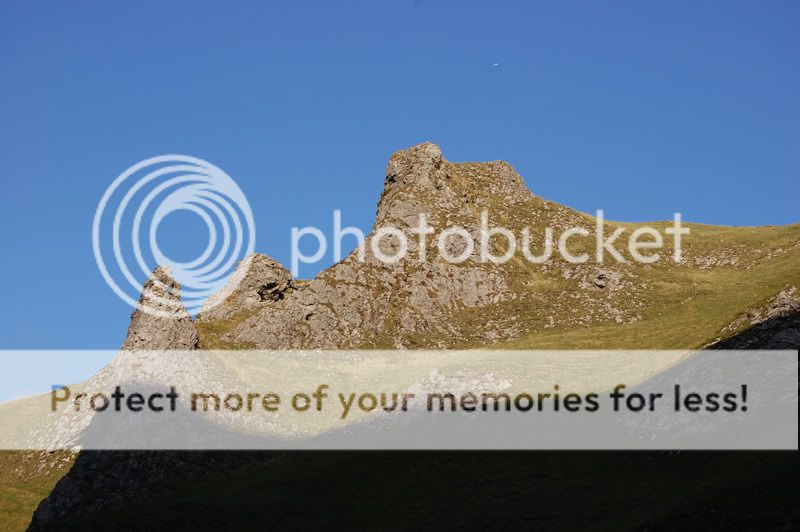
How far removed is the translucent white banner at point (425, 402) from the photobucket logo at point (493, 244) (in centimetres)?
1916

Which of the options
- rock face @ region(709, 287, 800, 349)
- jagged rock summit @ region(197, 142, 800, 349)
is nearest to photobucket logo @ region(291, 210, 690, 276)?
jagged rock summit @ region(197, 142, 800, 349)

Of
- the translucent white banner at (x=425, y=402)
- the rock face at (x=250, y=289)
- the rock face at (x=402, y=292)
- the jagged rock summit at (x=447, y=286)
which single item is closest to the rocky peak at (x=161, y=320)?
the translucent white banner at (x=425, y=402)

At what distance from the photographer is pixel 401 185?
5428 inches

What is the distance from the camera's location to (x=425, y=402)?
3305 inches

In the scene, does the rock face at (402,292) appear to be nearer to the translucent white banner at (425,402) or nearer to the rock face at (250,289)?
the rock face at (250,289)

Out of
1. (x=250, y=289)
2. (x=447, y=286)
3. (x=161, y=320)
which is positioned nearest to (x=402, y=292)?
(x=447, y=286)

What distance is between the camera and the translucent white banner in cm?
6300

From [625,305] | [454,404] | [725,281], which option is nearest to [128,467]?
[454,404]

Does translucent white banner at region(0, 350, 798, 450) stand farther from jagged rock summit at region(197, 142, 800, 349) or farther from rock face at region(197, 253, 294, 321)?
rock face at region(197, 253, 294, 321)

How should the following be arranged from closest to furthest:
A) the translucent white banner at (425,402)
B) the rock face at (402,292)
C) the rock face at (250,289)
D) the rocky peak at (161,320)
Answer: the translucent white banner at (425,402), the rocky peak at (161,320), the rock face at (402,292), the rock face at (250,289)

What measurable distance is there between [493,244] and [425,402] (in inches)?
1906

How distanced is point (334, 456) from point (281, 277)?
53009mm

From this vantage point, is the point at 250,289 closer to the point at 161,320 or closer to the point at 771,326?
the point at 161,320

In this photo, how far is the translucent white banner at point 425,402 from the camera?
63.0 meters
